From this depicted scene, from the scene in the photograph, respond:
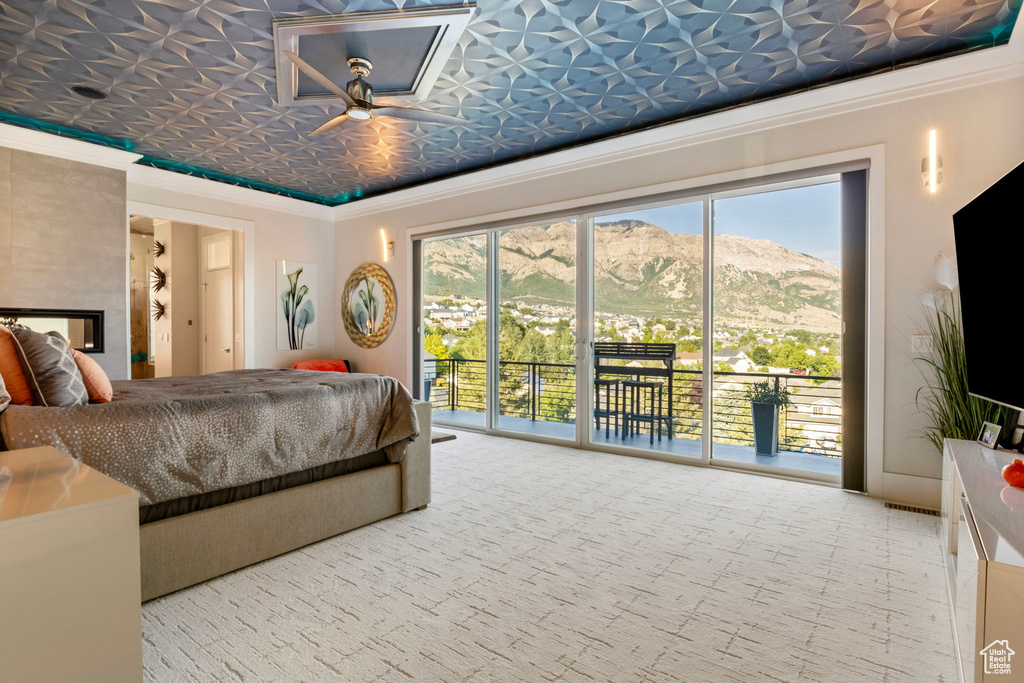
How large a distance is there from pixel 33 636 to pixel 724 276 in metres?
4.23

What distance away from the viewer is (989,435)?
2.35m

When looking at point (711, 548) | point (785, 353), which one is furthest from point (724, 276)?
point (711, 548)

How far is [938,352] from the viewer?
3.11m

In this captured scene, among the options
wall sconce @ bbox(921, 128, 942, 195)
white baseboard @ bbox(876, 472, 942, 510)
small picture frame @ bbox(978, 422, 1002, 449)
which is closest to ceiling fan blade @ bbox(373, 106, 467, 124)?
wall sconce @ bbox(921, 128, 942, 195)

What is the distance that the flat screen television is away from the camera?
1.72 meters

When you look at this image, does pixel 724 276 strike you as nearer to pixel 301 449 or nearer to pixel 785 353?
pixel 785 353

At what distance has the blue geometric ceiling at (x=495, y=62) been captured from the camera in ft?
8.96

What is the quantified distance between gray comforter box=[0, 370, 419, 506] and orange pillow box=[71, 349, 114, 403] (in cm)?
6

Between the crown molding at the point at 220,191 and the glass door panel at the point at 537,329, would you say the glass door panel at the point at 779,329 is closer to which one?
the glass door panel at the point at 537,329

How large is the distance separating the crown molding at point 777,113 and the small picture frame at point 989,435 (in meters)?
2.08

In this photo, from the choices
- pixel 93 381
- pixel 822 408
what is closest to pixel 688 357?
pixel 822 408

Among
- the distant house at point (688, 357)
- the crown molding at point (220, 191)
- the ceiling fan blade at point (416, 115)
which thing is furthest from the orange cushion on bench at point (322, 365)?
the distant house at point (688, 357)

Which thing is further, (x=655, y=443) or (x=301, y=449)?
(x=655, y=443)

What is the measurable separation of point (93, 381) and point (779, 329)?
4258 millimetres
